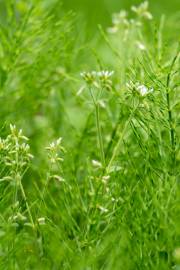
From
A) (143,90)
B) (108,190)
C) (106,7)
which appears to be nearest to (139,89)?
(143,90)

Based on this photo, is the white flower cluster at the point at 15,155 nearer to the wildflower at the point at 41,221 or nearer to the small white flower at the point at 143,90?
the wildflower at the point at 41,221

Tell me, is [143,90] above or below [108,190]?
above

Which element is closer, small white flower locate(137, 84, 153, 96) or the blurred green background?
small white flower locate(137, 84, 153, 96)

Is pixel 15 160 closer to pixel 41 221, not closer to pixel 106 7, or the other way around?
pixel 41 221

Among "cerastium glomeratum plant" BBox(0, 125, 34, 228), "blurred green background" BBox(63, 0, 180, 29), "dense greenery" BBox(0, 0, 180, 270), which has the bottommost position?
"dense greenery" BBox(0, 0, 180, 270)

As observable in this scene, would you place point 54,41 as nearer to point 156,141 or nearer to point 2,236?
point 156,141

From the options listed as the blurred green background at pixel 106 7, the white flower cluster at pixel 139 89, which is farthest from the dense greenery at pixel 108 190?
the blurred green background at pixel 106 7

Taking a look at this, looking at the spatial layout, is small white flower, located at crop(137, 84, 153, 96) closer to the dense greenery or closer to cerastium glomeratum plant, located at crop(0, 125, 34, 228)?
the dense greenery

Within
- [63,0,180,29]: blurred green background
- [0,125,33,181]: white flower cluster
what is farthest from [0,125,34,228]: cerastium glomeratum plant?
[63,0,180,29]: blurred green background

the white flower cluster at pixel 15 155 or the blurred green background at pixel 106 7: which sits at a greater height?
the blurred green background at pixel 106 7

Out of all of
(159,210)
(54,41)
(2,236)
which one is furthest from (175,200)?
(54,41)

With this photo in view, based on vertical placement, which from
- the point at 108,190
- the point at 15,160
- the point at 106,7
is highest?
the point at 106,7
